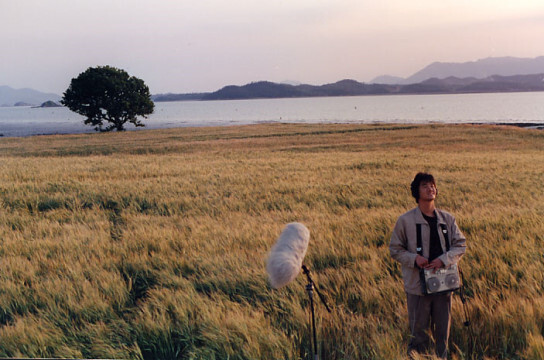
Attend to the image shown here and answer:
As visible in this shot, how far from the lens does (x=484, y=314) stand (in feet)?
10.9

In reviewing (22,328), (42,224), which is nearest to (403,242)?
(22,328)

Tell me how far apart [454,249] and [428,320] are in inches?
24.2

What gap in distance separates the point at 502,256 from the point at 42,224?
7.38m

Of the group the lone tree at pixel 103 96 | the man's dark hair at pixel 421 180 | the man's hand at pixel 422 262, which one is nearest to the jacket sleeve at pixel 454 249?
the man's hand at pixel 422 262

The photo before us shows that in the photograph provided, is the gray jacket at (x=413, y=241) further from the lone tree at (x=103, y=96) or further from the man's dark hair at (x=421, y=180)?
the lone tree at (x=103, y=96)

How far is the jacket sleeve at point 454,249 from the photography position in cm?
283

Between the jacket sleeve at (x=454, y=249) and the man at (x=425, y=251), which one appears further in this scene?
the man at (x=425, y=251)

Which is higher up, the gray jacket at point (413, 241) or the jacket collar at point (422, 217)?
the jacket collar at point (422, 217)

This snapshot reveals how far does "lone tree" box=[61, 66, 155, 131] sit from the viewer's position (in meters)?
63.3

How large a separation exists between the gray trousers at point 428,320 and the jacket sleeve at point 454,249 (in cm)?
32

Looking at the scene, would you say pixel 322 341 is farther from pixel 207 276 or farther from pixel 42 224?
pixel 42 224

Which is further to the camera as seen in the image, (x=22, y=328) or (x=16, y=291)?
(x=16, y=291)

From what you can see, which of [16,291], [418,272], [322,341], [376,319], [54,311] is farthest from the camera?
[16,291]

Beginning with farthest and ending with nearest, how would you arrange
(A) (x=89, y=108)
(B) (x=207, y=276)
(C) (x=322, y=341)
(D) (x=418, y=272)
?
(A) (x=89, y=108)
(B) (x=207, y=276)
(C) (x=322, y=341)
(D) (x=418, y=272)
